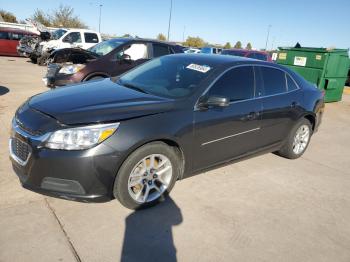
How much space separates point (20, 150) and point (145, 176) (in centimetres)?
120

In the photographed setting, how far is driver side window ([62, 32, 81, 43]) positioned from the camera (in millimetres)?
16125

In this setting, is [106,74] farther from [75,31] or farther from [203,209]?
[75,31]

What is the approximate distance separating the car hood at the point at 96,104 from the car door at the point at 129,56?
424cm

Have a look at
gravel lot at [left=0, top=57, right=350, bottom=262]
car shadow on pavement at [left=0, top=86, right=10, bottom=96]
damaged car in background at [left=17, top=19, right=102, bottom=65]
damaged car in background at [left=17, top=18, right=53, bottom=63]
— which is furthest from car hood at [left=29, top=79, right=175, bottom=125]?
damaged car in background at [left=17, top=18, right=53, bottom=63]

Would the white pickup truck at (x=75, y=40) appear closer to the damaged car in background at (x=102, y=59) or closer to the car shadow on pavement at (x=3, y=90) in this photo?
the damaged car in background at (x=102, y=59)

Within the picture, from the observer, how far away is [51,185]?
2.93 meters

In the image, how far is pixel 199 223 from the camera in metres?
3.23

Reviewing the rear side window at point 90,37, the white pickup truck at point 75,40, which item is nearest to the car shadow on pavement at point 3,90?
the white pickup truck at point 75,40

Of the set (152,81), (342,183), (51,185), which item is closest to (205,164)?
(152,81)

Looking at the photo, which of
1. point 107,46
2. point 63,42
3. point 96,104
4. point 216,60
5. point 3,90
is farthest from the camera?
point 63,42

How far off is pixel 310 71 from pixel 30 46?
48.5 ft

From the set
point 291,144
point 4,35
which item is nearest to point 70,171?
point 291,144

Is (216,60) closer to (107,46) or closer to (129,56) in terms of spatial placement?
(129,56)

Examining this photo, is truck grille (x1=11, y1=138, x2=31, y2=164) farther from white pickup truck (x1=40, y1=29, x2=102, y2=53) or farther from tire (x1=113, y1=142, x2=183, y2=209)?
white pickup truck (x1=40, y1=29, x2=102, y2=53)
